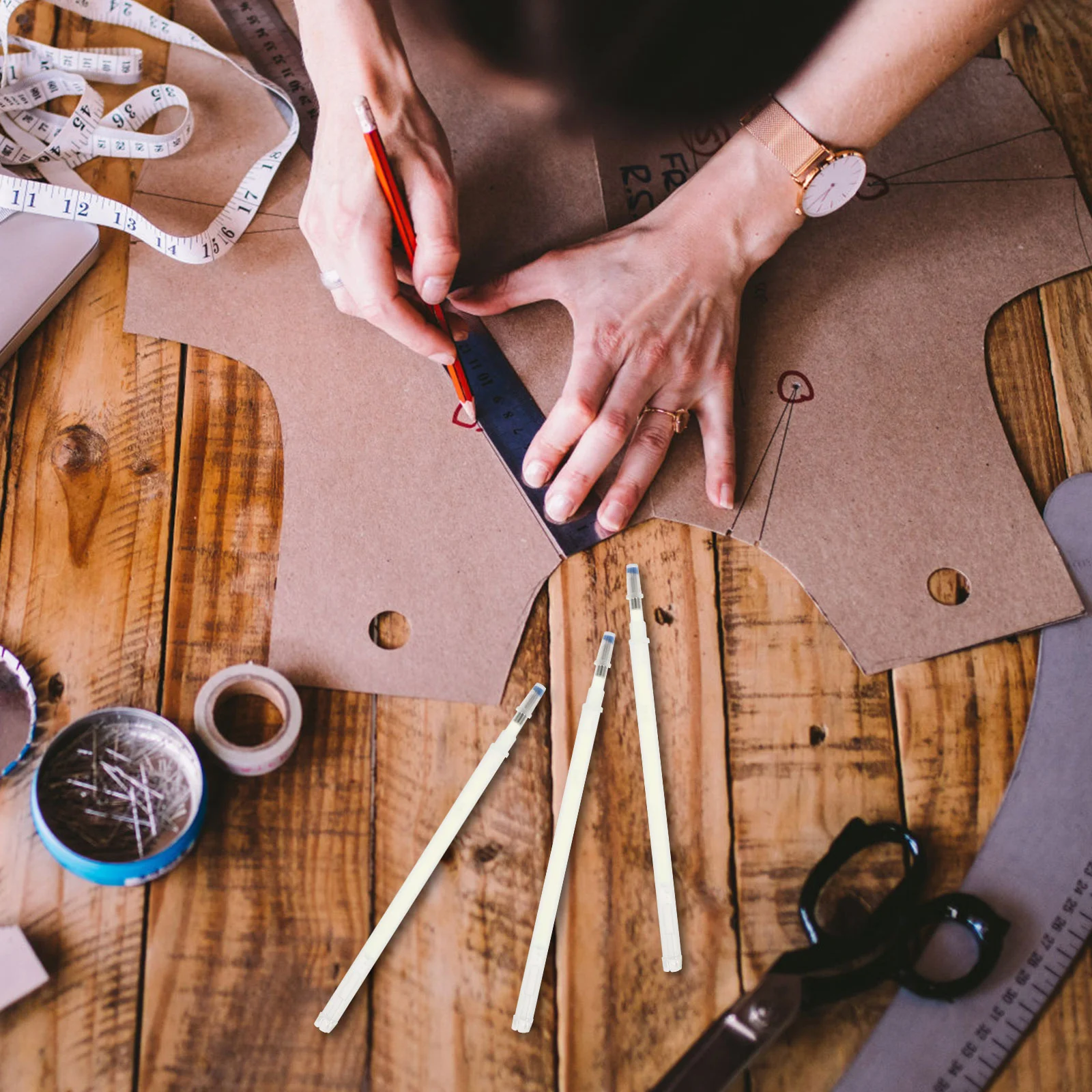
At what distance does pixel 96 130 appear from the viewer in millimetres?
1318

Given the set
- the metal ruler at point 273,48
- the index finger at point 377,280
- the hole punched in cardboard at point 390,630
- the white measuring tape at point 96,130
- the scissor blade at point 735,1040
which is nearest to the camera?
the scissor blade at point 735,1040

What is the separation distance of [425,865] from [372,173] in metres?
0.76

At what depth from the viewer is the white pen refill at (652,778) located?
103 centimetres

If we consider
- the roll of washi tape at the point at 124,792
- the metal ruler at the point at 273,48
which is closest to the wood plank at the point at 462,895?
the roll of washi tape at the point at 124,792

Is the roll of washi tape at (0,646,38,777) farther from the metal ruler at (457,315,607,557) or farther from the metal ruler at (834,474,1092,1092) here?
the metal ruler at (834,474,1092,1092)

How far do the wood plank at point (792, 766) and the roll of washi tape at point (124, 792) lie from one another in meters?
0.62

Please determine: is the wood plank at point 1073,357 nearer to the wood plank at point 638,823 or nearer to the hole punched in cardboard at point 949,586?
the hole punched in cardboard at point 949,586

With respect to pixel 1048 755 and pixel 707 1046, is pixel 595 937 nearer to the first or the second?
pixel 707 1046

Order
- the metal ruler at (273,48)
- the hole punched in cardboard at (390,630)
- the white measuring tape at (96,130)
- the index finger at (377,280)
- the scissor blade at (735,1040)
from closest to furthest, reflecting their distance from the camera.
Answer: the scissor blade at (735,1040)
the index finger at (377,280)
the hole punched in cardboard at (390,630)
the white measuring tape at (96,130)
the metal ruler at (273,48)

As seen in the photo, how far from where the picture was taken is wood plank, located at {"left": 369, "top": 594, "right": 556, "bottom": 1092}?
0.99 meters

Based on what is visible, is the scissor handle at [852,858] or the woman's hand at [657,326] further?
the woman's hand at [657,326]

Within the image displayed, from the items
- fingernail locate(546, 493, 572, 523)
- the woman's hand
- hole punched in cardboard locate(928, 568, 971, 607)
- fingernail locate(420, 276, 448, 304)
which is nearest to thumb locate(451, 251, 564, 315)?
the woman's hand

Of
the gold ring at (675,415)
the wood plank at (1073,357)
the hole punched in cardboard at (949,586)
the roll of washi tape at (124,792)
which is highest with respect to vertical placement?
the wood plank at (1073,357)

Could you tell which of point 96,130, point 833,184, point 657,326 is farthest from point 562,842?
point 96,130
